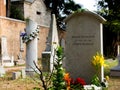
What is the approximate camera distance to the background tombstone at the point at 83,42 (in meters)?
9.82

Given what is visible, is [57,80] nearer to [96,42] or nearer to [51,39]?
[96,42]

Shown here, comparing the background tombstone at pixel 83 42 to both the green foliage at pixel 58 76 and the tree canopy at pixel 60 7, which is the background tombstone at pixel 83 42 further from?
the tree canopy at pixel 60 7

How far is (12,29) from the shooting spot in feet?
88.1

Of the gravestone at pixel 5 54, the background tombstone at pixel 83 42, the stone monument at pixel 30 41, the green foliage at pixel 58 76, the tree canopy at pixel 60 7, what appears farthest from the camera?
the tree canopy at pixel 60 7

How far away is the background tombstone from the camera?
9.82 m

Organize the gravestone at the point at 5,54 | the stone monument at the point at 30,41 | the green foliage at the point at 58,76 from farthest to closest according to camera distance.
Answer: the gravestone at the point at 5,54, the stone monument at the point at 30,41, the green foliage at the point at 58,76

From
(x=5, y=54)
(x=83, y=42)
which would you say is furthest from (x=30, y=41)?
(x=5, y=54)

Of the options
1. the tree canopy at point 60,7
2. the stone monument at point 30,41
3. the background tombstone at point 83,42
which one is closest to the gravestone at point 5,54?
the stone monument at point 30,41

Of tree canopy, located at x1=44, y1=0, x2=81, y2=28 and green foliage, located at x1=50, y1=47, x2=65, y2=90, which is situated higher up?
tree canopy, located at x1=44, y1=0, x2=81, y2=28

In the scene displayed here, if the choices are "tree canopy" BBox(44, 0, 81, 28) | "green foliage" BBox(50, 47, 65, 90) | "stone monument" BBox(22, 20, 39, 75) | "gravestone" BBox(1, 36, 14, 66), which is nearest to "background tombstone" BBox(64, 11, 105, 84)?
"stone monument" BBox(22, 20, 39, 75)

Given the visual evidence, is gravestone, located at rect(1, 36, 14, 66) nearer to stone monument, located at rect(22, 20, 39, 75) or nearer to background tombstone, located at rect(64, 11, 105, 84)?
stone monument, located at rect(22, 20, 39, 75)

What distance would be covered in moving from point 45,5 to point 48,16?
1461mm

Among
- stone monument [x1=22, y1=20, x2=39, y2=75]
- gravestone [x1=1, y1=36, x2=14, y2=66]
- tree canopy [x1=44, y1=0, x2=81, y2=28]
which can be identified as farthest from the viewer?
tree canopy [x1=44, y1=0, x2=81, y2=28]

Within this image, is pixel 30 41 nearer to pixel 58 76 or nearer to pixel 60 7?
pixel 58 76
